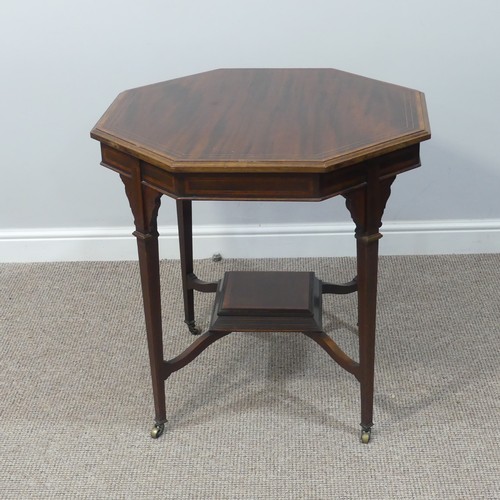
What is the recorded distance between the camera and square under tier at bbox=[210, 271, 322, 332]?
6.72 ft

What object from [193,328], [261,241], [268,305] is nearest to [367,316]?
[268,305]

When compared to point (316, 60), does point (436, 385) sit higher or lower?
lower

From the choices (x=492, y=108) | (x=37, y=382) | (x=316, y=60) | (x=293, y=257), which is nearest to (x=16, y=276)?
(x=37, y=382)

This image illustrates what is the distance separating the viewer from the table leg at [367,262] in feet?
5.55

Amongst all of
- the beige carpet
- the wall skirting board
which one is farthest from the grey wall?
the beige carpet

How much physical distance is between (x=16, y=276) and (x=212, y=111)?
121 cm

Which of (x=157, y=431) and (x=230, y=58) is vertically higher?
(x=230, y=58)

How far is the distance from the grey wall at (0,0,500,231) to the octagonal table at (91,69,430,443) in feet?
1.31

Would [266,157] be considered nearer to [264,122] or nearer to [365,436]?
[264,122]

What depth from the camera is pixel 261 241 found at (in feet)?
9.09

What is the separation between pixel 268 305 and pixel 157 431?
41 centimetres

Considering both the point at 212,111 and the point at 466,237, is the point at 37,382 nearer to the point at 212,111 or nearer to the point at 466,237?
the point at 212,111

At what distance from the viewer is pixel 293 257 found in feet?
9.21

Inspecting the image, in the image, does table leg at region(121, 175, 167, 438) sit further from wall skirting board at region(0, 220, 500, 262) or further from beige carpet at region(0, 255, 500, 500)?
wall skirting board at region(0, 220, 500, 262)
